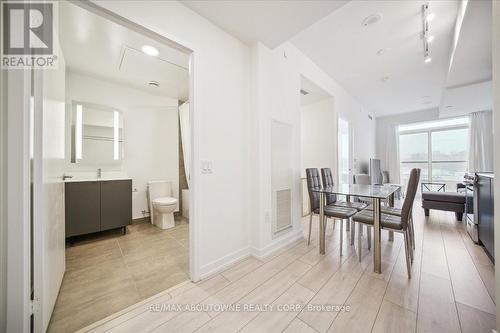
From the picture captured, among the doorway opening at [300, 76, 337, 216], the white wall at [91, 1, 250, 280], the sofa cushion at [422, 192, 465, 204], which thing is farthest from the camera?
the doorway opening at [300, 76, 337, 216]

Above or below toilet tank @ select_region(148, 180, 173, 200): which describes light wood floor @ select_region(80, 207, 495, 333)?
below

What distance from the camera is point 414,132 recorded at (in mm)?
6160

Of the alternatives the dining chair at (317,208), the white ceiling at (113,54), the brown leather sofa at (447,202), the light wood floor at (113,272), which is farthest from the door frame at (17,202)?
the brown leather sofa at (447,202)

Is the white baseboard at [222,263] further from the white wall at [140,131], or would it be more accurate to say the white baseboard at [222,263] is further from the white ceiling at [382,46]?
the white ceiling at [382,46]

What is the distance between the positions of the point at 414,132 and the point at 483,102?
88.4 inches

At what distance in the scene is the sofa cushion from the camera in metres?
3.25

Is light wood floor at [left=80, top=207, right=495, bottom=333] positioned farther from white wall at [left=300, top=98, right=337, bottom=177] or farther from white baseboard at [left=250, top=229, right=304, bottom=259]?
white wall at [left=300, top=98, right=337, bottom=177]

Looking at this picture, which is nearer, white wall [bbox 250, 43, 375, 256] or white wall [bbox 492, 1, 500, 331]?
white wall [bbox 492, 1, 500, 331]

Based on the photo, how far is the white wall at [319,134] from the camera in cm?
369

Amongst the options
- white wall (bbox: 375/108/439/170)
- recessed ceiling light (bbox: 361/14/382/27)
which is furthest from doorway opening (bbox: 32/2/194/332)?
white wall (bbox: 375/108/439/170)

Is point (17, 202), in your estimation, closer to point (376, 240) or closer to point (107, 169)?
point (107, 169)

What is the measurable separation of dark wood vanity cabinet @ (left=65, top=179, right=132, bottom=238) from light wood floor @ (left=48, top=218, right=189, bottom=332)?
0.22m

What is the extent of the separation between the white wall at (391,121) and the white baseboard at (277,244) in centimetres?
600

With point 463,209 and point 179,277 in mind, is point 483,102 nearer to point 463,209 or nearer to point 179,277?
point 463,209
